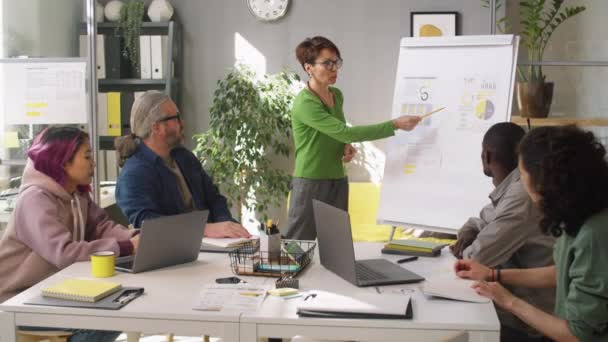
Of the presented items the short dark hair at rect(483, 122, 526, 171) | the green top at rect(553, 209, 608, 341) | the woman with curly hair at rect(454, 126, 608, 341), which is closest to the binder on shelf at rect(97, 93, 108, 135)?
the short dark hair at rect(483, 122, 526, 171)

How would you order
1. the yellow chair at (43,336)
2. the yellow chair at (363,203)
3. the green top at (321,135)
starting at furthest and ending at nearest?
1. the yellow chair at (363,203)
2. the green top at (321,135)
3. the yellow chair at (43,336)

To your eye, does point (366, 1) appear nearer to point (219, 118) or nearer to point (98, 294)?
point (219, 118)

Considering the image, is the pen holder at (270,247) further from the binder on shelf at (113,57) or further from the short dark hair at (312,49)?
the binder on shelf at (113,57)

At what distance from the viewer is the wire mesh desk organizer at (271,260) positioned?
2.37 meters

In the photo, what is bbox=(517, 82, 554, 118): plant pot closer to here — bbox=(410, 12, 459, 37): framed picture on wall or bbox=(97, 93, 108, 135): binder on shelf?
bbox=(410, 12, 459, 37): framed picture on wall

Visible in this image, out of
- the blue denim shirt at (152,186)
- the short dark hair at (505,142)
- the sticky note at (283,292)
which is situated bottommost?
the sticky note at (283,292)

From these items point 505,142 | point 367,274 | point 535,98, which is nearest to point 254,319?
point 367,274

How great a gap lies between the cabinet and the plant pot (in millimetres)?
2480

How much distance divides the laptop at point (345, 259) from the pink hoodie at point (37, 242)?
72cm

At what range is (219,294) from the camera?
2141 mm

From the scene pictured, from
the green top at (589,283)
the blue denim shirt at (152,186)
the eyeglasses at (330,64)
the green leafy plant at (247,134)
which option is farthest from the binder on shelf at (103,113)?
the green top at (589,283)

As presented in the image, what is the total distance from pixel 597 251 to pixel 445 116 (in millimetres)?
2112

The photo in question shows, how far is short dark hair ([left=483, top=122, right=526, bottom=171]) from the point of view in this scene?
98.0 inches

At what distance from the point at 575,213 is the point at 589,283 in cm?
17
